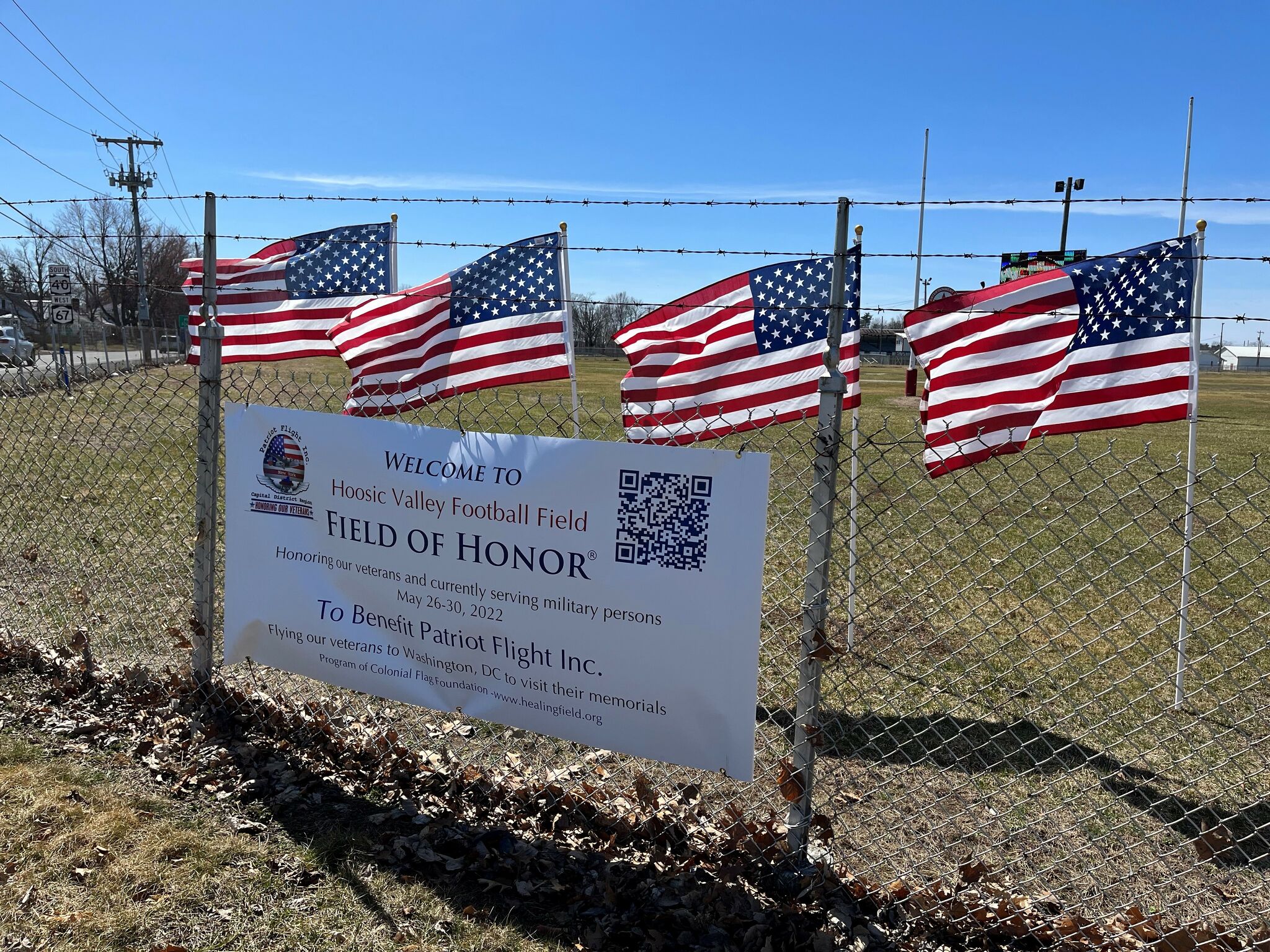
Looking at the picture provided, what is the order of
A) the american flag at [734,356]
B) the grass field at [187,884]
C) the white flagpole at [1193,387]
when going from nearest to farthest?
1. the grass field at [187,884]
2. the white flagpole at [1193,387]
3. the american flag at [734,356]

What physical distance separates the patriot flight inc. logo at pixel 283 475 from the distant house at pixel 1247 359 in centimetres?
10684

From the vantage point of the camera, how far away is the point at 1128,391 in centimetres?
411

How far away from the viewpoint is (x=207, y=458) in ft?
13.7

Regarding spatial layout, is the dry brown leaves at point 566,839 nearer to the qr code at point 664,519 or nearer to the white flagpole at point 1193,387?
the qr code at point 664,519

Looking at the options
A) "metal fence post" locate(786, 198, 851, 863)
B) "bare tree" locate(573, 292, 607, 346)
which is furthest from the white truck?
"metal fence post" locate(786, 198, 851, 863)

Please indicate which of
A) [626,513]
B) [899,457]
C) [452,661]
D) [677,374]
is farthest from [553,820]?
[899,457]

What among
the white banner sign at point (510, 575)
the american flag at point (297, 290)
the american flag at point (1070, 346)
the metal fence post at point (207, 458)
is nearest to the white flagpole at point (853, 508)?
the american flag at point (1070, 346)

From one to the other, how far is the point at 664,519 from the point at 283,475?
175cm

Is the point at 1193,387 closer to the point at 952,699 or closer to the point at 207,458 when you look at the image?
the point at 952,699

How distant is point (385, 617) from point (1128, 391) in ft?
11.2

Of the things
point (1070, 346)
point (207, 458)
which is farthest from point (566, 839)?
point (1070, 346)

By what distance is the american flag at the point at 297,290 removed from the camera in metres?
6.60

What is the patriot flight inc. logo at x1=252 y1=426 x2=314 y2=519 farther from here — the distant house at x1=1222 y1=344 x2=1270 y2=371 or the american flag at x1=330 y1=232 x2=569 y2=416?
the distant house at x1=1222 y1=344 x2=1270 y2=371

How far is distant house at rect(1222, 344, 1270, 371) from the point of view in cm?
9606
